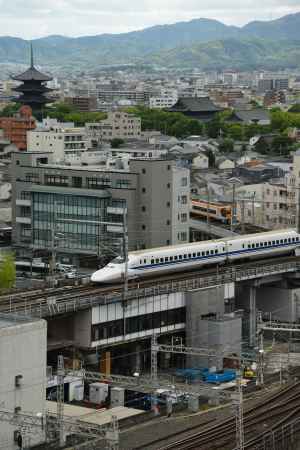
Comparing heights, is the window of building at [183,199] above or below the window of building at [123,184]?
below

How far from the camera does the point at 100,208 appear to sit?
109ft

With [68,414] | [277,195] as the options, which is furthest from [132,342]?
[277,195]

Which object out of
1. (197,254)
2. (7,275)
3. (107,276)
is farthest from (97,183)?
(107,276)

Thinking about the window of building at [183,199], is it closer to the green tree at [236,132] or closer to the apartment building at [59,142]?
the apartment building at [59,142]

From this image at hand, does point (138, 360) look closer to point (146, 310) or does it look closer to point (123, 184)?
point (146, 310)

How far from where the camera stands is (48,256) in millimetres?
33562

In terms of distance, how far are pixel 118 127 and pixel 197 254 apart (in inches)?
1945

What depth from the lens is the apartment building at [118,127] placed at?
244ft

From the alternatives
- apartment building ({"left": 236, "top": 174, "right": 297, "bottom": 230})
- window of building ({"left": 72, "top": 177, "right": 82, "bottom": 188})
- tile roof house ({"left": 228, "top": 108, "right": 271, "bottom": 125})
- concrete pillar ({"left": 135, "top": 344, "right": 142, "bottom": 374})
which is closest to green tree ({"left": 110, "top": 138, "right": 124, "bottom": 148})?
tile roof house ({"left": 228, "top": 108, "right": 271, "bottom": 125})

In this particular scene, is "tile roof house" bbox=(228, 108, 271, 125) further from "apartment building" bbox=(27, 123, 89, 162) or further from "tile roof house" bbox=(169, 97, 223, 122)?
"apartment building" bbox=(27, 123, 89, 162)

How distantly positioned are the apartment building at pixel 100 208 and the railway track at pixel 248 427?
42.8 ft

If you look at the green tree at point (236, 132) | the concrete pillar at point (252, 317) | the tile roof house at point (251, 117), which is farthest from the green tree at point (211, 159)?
the concrete pillar at point (252, 317)

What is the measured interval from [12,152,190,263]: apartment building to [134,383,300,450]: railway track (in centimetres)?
1304

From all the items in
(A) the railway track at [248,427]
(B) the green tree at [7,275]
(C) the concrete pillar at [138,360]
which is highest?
(B) the green tree at [7,275]
